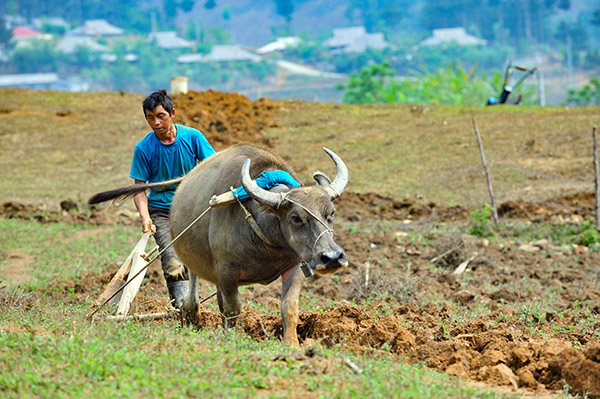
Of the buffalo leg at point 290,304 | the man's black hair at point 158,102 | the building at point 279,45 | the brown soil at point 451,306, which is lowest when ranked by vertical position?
the building at point 279,45

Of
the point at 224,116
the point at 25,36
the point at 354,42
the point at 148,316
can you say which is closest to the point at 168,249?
the point at 148,316

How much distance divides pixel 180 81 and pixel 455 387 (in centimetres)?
2042

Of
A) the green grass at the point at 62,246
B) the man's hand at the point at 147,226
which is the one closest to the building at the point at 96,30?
the green grass at the point at 62,246

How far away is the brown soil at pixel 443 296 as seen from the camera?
5.28 metres

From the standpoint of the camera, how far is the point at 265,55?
326 feet

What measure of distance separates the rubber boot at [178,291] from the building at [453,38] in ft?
299

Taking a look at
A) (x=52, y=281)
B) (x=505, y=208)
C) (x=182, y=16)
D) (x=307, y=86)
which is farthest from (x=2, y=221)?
(x=182, y=16)

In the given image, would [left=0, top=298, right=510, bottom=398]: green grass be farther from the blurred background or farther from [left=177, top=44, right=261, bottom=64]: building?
[left=177, top=44, right=261, bottom=64]: building

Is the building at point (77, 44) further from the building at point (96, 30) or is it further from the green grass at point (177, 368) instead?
the green grass at point (177, 368)

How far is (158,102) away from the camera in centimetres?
658

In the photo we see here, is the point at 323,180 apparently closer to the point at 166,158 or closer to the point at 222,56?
the point at 166,158

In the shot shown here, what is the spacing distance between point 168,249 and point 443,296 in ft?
10.7

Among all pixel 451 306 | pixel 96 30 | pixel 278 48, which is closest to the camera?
pixel 451 306

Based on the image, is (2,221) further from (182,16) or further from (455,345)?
(182,16)
